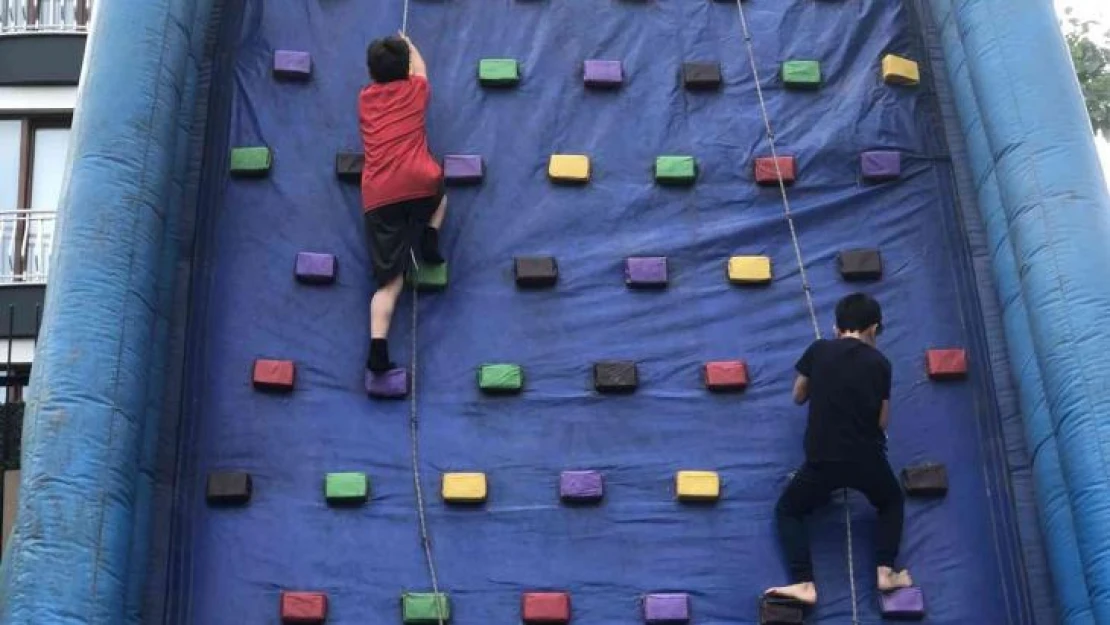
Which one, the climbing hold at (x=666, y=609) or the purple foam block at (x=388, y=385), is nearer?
the climbing hold at (x=666, y=609)

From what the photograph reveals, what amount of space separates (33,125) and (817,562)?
12.3 metres

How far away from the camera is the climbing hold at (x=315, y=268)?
7895 mm

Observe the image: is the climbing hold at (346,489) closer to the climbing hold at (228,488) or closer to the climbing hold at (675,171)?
the climbing hold at (228,488)

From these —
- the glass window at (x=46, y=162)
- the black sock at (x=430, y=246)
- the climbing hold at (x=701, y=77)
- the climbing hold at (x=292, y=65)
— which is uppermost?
the glass window at (x=46, y=162)

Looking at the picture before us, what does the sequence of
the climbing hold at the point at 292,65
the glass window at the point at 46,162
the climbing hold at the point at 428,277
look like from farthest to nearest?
the glass window at the point at 46,162 < the climbing hold at the point at 292,65 < the climbing hold at the point at 428,277

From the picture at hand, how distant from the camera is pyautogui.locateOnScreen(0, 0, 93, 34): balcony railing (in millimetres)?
18297

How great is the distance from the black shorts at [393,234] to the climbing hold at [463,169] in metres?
0.34

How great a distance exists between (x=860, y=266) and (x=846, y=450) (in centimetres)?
126

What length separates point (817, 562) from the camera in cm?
721

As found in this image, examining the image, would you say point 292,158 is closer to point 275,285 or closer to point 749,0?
point 275,285

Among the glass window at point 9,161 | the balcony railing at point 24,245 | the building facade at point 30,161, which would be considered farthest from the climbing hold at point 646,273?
the glass window at point 9,161

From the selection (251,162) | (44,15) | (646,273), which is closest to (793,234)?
(646,273)

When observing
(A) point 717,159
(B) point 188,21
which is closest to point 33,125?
(B) point 188,21

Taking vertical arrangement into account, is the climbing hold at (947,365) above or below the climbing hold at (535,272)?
below
